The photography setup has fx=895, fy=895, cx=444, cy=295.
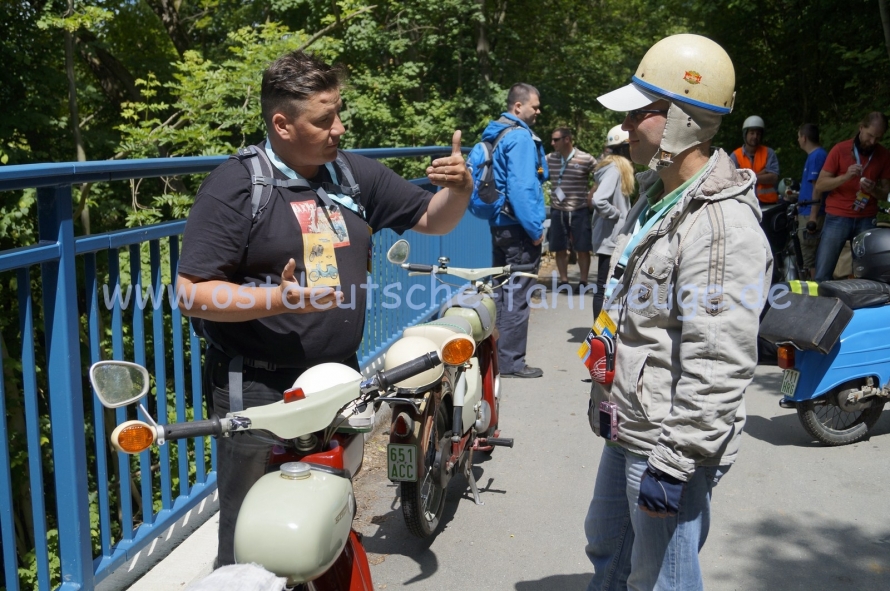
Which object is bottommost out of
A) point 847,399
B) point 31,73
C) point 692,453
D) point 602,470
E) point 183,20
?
point 847,399

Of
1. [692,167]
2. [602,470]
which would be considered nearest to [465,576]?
[602,470]

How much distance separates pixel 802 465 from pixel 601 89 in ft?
50.4

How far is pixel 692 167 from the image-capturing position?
260 cm

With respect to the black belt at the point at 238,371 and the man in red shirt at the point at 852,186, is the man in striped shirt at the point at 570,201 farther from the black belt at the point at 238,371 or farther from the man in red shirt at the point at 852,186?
the black belt at the point at 238,371

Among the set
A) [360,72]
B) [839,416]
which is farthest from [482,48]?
[839,416]

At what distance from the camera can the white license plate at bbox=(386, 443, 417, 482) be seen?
152 inches

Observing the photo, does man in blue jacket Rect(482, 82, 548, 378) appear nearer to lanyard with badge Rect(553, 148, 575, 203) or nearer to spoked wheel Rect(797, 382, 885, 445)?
spoked wheel Rect(797, 382, 885, 445)

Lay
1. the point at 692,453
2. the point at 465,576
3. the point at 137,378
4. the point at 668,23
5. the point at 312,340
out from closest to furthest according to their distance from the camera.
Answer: the point at 137,378
the point at 692,453
the point at 312,340
the point at 465,576
the point at 668,23

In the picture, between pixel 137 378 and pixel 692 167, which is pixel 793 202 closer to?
pixel 692 167

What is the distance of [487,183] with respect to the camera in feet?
22.5

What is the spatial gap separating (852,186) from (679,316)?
6974 mm

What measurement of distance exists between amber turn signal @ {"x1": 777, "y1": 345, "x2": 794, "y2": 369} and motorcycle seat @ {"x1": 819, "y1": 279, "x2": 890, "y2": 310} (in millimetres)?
409

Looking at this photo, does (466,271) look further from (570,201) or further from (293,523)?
(570,201)

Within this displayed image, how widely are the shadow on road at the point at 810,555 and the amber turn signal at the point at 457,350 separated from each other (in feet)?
6.89
